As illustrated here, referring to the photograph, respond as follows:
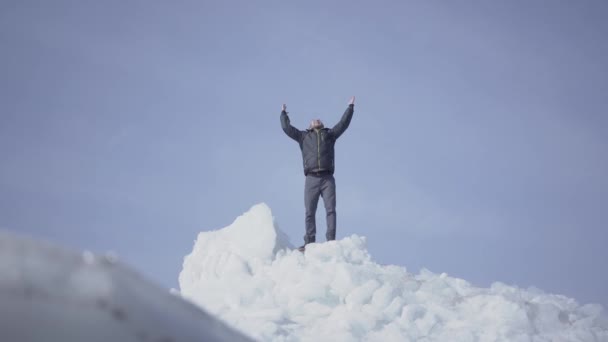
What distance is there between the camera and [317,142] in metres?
11.1

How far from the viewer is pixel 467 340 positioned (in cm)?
775

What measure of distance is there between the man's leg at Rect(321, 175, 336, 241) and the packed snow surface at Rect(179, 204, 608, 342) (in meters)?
0.65

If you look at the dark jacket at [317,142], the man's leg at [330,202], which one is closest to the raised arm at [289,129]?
the dark jacket at [317,142]

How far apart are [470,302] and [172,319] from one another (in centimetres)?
752

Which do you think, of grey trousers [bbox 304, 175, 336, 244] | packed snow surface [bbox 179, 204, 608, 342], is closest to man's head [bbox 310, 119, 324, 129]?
grey trousers [bbox 304, 175, 336, 244]

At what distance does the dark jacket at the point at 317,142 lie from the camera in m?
11.1

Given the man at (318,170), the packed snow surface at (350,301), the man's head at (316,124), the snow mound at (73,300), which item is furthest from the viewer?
the man's head at (316,124)

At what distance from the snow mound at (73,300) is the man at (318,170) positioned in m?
8.81

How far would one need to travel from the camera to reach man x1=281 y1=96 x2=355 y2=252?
36.1ft

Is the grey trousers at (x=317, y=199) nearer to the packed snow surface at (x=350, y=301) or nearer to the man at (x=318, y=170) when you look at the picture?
the man at (x=318, y=170)

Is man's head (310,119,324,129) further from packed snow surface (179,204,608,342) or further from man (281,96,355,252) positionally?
packed snow surface (179,204,608,342)

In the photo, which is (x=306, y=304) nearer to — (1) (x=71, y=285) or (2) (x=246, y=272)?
(2) (x=246, y=272)

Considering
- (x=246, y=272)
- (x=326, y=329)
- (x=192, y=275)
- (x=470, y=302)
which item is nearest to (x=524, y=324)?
(x=470, y=302)

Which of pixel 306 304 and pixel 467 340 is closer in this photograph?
pixel 467 340
